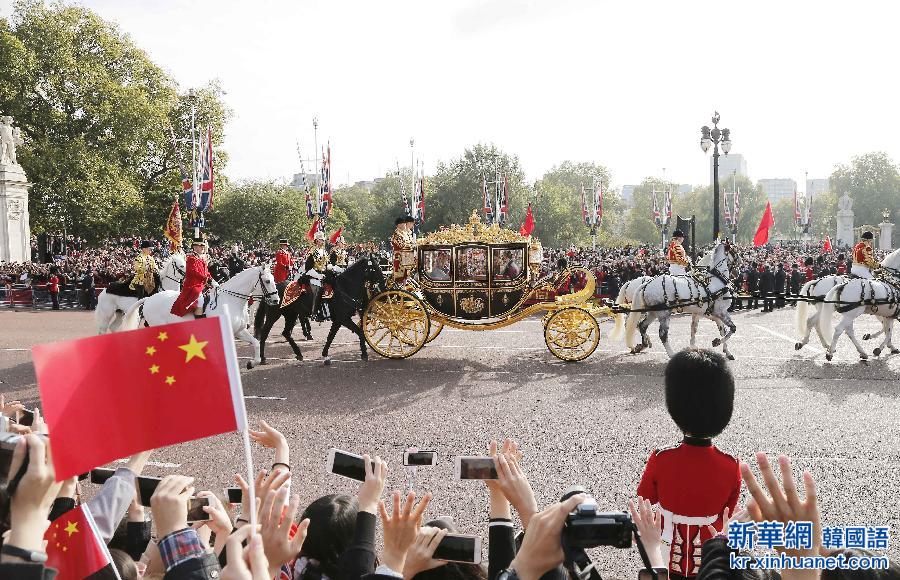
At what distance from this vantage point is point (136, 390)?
2.27m

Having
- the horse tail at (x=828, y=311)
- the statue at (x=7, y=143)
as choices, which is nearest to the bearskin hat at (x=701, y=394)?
the horse tail at (x=828, y=311)

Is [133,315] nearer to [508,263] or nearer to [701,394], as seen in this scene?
[508,263]

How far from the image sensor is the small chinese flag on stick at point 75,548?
2.04 m

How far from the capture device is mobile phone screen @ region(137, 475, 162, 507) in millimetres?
2510

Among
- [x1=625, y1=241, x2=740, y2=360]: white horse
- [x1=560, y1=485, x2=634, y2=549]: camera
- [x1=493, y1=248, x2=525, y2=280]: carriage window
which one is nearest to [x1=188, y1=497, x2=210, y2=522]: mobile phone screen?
[x1=560, y1=485, x2=634, y2=549]: camera

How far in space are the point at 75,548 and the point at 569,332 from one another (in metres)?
9.63

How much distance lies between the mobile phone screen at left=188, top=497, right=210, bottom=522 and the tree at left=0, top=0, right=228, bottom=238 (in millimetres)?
29392

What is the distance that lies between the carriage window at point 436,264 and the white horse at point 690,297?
10.9 feet

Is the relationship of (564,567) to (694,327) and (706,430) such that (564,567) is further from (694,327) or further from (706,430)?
(694,327)

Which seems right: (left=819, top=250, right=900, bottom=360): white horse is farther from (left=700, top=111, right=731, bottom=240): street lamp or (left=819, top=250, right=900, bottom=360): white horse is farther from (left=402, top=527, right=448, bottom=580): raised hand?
(left=402, top=527, right=448, bottom=580): raised hand

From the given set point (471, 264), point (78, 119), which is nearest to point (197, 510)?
point (471, 264)

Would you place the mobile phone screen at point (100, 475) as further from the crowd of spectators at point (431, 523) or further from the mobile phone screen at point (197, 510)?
the mobile phone screen at point (197, 510)

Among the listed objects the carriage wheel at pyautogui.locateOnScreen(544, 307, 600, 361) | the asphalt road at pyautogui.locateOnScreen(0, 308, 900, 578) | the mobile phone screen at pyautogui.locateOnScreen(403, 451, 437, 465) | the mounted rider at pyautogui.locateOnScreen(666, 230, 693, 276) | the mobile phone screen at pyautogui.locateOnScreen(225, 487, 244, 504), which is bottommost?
the asphalt road at pyautogui.locateOnScreen(0, 308, 900, 578)

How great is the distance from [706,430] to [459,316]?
8.94 m
